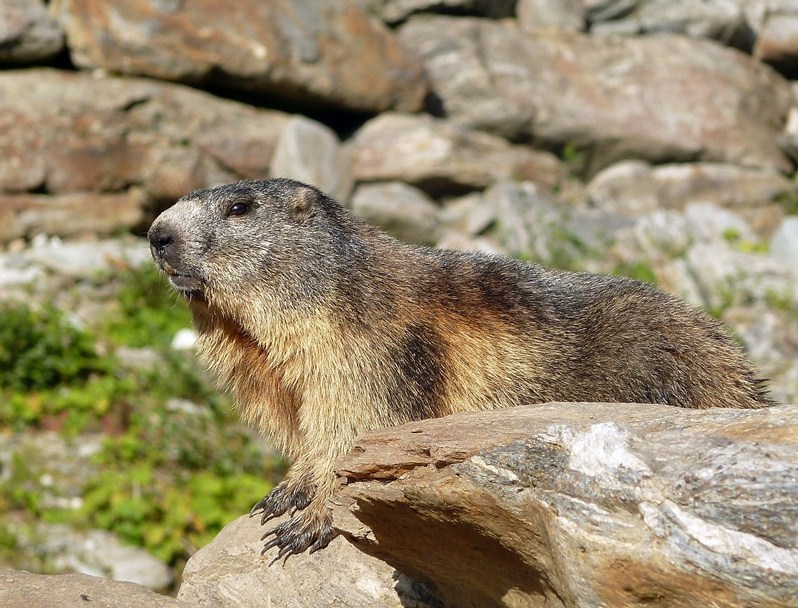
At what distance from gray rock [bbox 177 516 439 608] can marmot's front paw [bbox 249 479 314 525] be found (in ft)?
0.48

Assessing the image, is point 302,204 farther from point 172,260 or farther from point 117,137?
point 117,137

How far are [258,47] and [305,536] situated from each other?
9.49m

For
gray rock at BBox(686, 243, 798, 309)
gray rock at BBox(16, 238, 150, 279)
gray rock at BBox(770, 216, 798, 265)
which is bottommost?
gray rock at BBox(16, 238, 150, 279)

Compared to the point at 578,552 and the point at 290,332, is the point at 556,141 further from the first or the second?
the point at 578,552

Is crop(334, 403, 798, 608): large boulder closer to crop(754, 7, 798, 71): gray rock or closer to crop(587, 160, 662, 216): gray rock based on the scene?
crop(587, 160, 662, 216): gray rock

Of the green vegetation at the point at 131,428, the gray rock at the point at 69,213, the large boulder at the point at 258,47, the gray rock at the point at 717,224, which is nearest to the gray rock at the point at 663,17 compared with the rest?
the gray rock at the point at 717,224

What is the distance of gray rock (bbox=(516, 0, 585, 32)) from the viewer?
55.3 feet

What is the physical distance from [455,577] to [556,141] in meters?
12.4

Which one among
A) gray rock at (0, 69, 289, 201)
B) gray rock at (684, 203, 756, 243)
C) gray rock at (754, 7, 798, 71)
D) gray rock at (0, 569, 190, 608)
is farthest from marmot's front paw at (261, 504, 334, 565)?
gray rock at (754, 7, 798, 71)

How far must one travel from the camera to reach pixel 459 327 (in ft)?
15.9

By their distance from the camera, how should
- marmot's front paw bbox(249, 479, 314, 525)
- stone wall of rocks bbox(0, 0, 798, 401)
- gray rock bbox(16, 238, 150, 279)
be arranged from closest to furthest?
marmot's front paw bbox(249, 479, 314, 525)
gray rock bbox(16, 238, 150, 279)
stone wall of rocks bbox(0, 0, 798, 401)

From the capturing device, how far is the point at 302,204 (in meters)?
5.04

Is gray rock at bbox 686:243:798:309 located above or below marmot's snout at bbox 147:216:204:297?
below

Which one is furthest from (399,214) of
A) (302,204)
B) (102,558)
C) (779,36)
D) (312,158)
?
(779,36)
